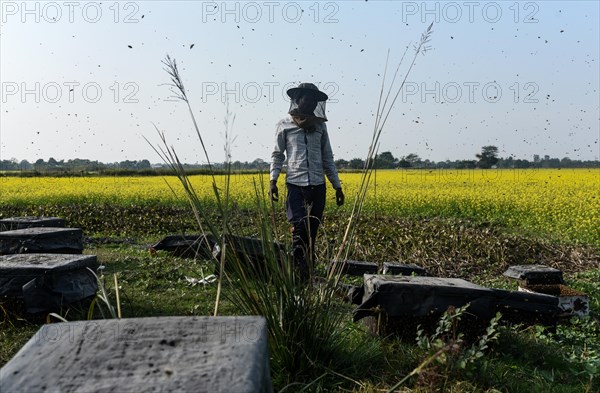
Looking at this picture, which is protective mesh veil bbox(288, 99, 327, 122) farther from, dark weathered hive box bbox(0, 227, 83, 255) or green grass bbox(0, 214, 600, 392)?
dark weathered hive box bbox(0, 227, 83, 255)

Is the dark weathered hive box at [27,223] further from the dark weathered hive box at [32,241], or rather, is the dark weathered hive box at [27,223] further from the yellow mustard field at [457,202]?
the yellow mustard field at [457,202]

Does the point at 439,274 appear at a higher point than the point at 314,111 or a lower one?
lower

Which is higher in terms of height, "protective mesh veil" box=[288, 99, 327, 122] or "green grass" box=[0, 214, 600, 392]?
"protective mesh veil" box=[288, 99, 327, 122]

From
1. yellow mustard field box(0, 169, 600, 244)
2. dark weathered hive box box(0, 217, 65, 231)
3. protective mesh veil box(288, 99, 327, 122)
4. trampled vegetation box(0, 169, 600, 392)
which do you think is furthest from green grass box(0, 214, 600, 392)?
protective mesh veil box(288, 99, 327, 122)

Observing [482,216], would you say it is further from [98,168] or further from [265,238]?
[98,168]

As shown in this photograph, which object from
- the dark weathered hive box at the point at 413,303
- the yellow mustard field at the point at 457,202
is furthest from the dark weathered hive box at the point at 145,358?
the yellow mustard field at the point at 457,202

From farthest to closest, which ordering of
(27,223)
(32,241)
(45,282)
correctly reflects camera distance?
(27,223) < (32,241) < (45,282)

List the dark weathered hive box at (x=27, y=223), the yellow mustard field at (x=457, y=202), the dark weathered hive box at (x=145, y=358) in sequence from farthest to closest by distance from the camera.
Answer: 1. the yellow mustard field at (x=457, y=202)
2. the dark weathered hive box at (x=27, y=223)
3. the dark weathered hive box at (x=145, y=358)

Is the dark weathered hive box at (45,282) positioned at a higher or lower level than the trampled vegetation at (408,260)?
higher

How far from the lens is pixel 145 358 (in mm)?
1843

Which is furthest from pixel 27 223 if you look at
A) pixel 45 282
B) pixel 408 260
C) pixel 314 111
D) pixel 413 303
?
pixel 413 303

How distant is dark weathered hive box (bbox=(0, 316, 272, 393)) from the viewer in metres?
1.69

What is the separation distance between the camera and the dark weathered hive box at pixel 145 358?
1.69 metres

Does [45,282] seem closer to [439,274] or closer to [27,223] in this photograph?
[27,223]
